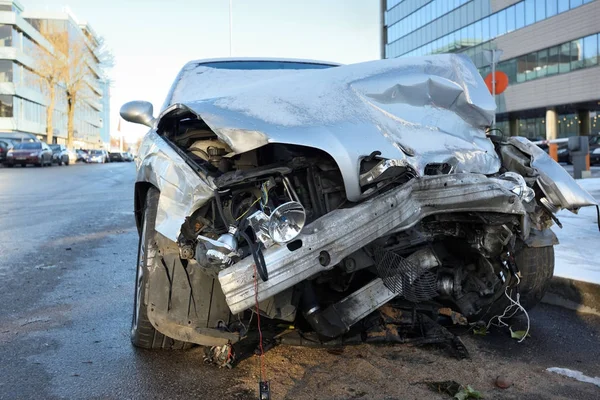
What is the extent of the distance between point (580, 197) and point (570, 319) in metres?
1.24

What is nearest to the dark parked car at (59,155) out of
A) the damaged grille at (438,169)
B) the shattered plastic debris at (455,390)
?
the damaged grille at (438,169)

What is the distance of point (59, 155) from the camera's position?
35.3 m

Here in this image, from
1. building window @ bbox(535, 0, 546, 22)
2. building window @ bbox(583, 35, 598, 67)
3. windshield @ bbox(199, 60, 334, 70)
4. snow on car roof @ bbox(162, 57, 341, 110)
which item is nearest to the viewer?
snow on car roof @ bbox(162, 57, 341, 110)

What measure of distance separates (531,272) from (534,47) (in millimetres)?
39065

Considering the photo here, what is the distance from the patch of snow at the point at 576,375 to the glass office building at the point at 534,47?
117 feet

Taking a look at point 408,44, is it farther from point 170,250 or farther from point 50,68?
point 170,250

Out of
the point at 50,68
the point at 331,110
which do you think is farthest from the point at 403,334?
the point at 50,68

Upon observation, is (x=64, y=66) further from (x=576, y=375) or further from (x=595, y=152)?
(x=576, y=375)

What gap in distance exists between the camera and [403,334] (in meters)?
3.19

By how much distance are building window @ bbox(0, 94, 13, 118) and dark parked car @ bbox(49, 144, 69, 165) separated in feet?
65.6

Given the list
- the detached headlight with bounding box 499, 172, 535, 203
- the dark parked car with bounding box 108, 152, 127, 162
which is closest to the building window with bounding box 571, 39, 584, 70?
the detached headlight with bounding box 499, 172, 535, 203

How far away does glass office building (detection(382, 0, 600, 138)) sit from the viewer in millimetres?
33812

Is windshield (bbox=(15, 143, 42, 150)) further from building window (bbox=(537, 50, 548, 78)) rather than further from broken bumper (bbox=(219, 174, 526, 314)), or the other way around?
building window (bbox=(537, 50, 548, 78))

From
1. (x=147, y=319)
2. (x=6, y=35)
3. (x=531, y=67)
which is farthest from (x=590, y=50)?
(x=6, y=35)
